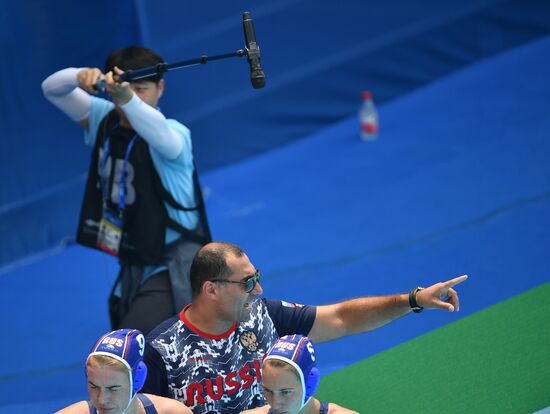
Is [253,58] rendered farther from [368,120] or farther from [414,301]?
[368,120]

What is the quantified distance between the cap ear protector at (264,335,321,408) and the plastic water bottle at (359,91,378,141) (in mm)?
5422

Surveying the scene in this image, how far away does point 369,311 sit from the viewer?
15.5 ft

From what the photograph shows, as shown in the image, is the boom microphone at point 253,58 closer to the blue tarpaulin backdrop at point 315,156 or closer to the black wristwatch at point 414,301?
the black wristwatch at point 414,301

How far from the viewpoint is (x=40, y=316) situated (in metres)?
7.38

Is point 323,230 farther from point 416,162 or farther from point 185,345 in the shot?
point 185,345

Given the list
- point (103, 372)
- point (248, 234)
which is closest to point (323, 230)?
point (248, 234)

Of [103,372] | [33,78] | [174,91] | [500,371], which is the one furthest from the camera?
[174,91]

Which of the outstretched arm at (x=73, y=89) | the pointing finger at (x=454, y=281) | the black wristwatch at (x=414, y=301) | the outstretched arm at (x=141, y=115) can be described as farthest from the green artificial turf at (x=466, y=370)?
the outstretched arm at (x=73, y=89)

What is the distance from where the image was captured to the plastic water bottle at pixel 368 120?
30.9 ft

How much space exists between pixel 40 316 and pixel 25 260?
93 cm

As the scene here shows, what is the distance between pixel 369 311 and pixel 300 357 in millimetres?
721

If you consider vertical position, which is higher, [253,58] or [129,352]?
[253,58]

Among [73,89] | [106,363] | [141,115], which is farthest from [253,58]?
[106,363]

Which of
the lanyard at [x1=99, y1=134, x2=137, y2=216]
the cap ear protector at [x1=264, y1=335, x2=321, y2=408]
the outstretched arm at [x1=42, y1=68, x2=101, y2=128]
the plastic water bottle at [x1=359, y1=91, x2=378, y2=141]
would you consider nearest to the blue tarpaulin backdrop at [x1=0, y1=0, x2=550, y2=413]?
the plastic water bottle at [x1=359, y1=91, x2=378, y2=141]
